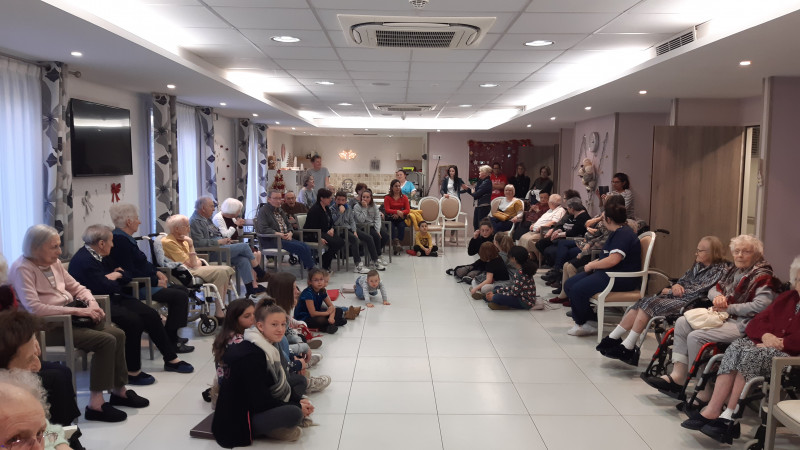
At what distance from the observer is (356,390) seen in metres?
4.14

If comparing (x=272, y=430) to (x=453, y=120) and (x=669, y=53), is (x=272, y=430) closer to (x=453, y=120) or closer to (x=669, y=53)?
(x=669, y=53)

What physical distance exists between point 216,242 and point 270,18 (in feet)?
9.21

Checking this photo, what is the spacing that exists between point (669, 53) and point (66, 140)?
5398 millimetres

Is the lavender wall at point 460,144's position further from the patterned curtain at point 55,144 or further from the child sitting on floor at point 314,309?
the patterned curtain at point 55,144

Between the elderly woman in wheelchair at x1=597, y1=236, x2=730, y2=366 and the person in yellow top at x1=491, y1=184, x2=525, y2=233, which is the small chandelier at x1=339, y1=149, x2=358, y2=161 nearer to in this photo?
the person in yellow top at x1=491, y1=184, x2=525, y2=233

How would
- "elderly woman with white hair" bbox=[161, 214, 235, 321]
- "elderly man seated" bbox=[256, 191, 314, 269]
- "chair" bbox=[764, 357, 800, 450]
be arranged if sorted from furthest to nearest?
1. "elderly man seated" bbox=[256, 191, 314, 269]
2. "elderly woman with white hair" bbox=[161, 214, 235, 321]
3. "chair" bbox=[764, 357, 800, 450]

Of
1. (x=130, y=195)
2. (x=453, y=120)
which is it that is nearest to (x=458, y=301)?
(x=130, y=195)

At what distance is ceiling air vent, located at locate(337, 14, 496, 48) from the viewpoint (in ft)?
14.7

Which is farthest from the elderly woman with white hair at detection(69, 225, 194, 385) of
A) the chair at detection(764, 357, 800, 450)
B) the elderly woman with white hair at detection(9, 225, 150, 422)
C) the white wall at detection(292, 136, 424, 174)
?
the white wall at detection(292, 136, 424, 174)

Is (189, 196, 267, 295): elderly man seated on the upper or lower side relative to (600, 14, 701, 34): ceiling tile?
lower

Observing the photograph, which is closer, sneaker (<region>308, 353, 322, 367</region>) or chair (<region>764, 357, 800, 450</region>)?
chair (<region>764, 357, 800, 450</region>)

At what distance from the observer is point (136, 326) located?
13.8 ft

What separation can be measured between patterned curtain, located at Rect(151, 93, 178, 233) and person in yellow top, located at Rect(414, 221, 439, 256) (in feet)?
13.6

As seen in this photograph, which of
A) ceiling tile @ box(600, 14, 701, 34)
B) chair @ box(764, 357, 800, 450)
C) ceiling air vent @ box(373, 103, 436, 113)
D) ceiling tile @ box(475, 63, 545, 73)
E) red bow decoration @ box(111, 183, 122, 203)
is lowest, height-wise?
chair @ box(764, 357, 800, 450)
